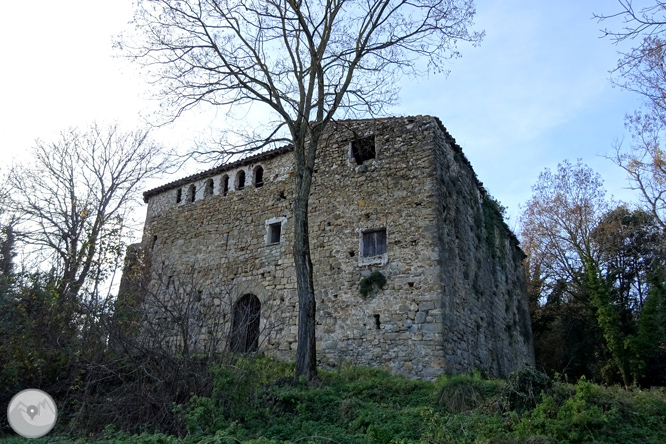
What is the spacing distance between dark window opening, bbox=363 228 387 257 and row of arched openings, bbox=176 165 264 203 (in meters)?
4.16

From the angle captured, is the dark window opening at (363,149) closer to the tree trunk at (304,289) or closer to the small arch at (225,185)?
the tree trunk at (304,289)

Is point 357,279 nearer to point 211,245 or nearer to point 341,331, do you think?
point 341,331

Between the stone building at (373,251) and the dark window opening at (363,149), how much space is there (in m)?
0.03

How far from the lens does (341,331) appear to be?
12.2 m

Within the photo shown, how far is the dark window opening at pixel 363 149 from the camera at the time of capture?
45.4 ft

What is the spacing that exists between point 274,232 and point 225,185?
2.76m

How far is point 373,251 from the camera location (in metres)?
12.7

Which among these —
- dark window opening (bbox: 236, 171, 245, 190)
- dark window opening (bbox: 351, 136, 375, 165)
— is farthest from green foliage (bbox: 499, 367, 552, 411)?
dark window opening (bbox: 236, 171, 245, 190)

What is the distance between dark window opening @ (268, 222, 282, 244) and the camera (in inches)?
577

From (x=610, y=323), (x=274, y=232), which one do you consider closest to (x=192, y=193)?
(x=274, y=232)

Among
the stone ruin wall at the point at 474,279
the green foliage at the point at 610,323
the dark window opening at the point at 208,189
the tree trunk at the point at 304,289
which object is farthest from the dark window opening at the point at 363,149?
the green foliage at the point at 610,323

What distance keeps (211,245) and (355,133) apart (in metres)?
5.61

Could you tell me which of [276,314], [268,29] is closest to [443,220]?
[276,314]

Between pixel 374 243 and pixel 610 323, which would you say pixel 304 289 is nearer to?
pixel 374 243
